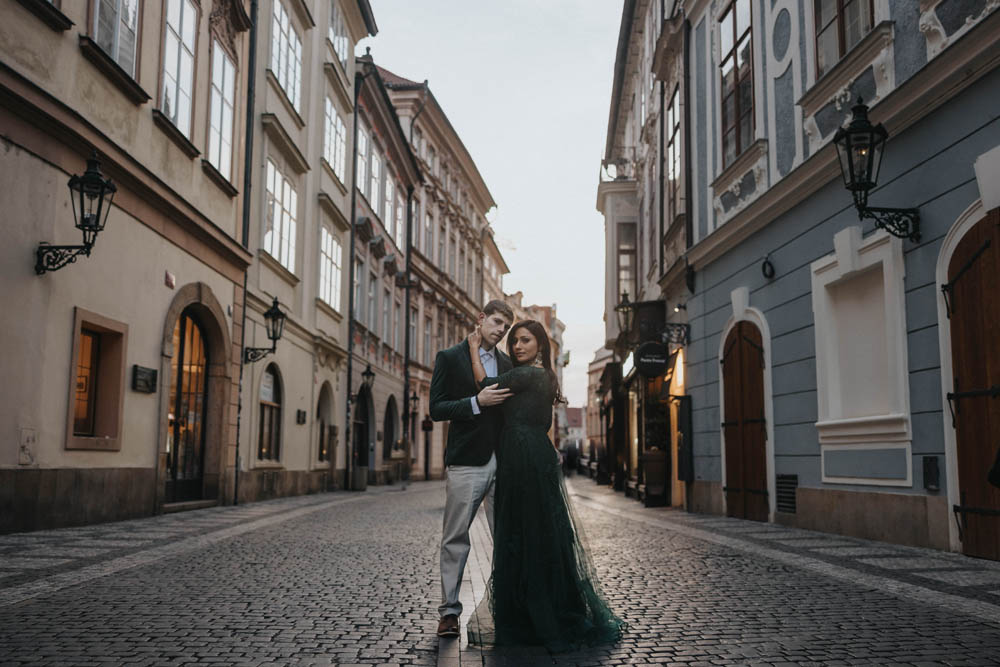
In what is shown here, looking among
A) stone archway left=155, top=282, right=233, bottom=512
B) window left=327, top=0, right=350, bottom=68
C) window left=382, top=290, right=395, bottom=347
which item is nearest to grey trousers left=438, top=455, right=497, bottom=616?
stone archway left=155, top=282, right=233, bottom=512

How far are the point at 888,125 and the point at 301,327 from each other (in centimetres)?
1473

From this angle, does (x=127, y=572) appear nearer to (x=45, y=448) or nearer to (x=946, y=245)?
(x=45, y=448)

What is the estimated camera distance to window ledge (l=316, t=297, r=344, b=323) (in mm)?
23266

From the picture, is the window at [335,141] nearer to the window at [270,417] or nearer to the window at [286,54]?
the window at [286,54]

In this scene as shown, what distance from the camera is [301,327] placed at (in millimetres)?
21438

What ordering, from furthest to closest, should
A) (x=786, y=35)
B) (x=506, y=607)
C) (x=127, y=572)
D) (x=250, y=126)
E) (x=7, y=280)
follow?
(x=250, y=126)
(x=786, y=35)
(x=7, y=280)
(x=127, y=572)
(x=506, y=607)

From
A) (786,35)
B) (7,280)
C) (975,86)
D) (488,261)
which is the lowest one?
(7,280)

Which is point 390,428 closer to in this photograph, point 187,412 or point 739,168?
point 187,412

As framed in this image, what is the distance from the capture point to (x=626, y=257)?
3044 cm

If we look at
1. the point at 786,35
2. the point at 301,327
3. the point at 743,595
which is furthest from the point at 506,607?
the point at 301,327

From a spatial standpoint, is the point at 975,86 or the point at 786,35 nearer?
the point at 975,86

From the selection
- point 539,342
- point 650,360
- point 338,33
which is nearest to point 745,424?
point 650,360

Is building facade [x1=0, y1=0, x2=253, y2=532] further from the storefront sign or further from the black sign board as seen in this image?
the storefront sign

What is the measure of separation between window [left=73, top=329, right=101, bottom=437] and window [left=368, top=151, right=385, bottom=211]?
18932mm
